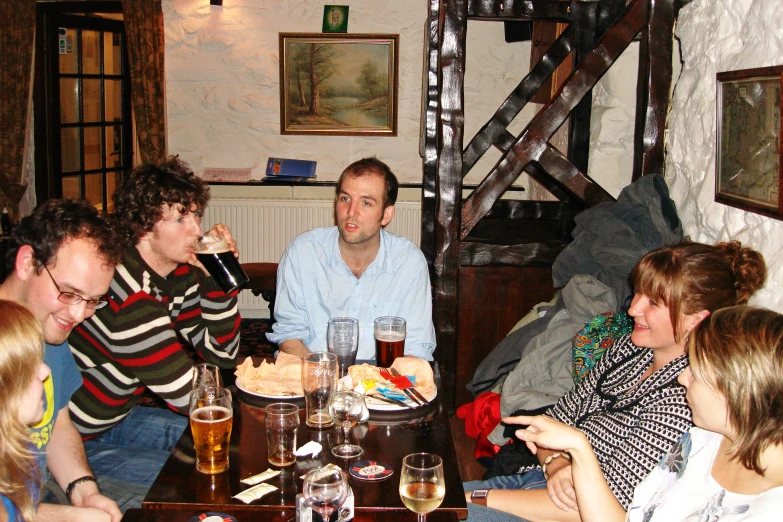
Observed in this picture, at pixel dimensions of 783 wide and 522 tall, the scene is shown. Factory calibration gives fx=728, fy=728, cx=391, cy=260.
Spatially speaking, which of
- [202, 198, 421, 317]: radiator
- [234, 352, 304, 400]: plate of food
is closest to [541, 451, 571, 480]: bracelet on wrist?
[234, 352, 304, 400]: plate of food

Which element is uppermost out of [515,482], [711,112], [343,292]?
[711,112]

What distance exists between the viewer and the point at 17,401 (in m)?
1.22

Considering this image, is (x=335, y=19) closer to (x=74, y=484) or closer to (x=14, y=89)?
(x=14, y=89)

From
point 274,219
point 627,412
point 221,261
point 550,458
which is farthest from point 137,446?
point 274,219

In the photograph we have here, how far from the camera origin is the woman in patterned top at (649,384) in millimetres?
1825

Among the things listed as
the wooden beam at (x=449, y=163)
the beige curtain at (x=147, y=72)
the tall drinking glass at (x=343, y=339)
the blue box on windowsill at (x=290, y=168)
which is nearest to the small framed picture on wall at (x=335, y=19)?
the blue box on windowsill at (x=290, y=168)

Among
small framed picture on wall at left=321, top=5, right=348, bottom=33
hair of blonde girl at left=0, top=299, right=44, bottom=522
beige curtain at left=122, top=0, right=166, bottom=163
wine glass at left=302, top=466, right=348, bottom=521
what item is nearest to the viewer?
hair of blonde girl at left=0, top=299, right=44, bottom=522

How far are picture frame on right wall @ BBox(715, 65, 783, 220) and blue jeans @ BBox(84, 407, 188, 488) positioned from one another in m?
1.98

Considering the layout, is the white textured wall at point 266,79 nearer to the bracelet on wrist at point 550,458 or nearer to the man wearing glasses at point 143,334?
the man wearing glasses at point 143,334

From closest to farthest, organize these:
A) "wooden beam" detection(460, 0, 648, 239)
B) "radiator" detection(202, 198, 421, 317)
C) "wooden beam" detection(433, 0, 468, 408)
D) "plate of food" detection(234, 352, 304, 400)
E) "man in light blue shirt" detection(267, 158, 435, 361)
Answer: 1. "plate of food" detection(234, 352, 304, 400)
2. "man in light blue shirt" detection(267, 158, 435, 361)
3. "wooden beam" detection(460, 0, 648, 239)
4. "wooden beam" detection(433, 0, 468, 408)
5. "radiator" detection(202, 198, 421, 317)

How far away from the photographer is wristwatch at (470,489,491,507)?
2.02 meters

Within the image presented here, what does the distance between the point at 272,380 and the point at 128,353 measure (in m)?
0.40

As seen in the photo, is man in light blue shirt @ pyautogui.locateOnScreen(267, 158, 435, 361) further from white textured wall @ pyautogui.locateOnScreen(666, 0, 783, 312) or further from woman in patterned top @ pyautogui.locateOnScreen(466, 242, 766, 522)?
white textured wall @ pyautogui.locateOnScreen(666, 0, 783, 312)

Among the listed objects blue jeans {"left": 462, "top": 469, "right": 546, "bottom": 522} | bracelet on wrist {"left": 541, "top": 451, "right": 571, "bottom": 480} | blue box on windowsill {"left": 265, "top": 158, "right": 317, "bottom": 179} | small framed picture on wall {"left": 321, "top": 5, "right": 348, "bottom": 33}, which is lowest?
blue jeans {"left": 462, "top": 469, "right": 546, "bottom": 522}
